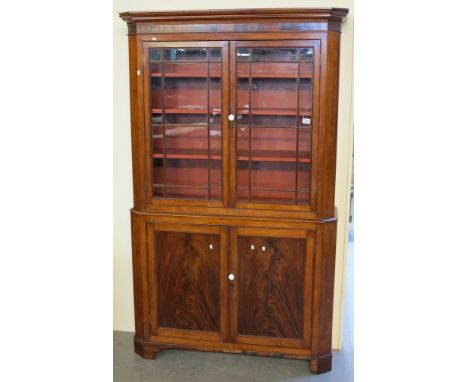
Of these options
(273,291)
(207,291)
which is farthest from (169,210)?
(273,291)

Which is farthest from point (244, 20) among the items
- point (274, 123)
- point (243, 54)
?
point (274, 123)

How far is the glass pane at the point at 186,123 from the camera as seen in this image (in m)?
Result: 2.65

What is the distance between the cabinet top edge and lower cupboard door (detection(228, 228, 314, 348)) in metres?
1.14

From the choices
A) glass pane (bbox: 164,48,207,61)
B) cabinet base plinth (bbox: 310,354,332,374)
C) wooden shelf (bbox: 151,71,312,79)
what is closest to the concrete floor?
cabinet base plinth (bbox: 310,354,332,374)

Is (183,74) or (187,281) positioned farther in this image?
(187,281)

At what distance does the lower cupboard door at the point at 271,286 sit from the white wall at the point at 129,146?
0.34m

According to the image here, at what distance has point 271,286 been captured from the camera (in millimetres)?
2732

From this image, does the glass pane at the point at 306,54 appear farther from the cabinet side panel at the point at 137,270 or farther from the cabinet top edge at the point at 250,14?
the cabinet side panel at the point at 137,270

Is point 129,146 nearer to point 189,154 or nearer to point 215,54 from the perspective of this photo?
point 189,154

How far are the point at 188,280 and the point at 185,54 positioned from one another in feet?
4.27

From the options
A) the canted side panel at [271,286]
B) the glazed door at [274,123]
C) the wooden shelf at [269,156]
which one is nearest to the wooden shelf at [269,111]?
the glazed door at [274,123]

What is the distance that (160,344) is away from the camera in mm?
2887
